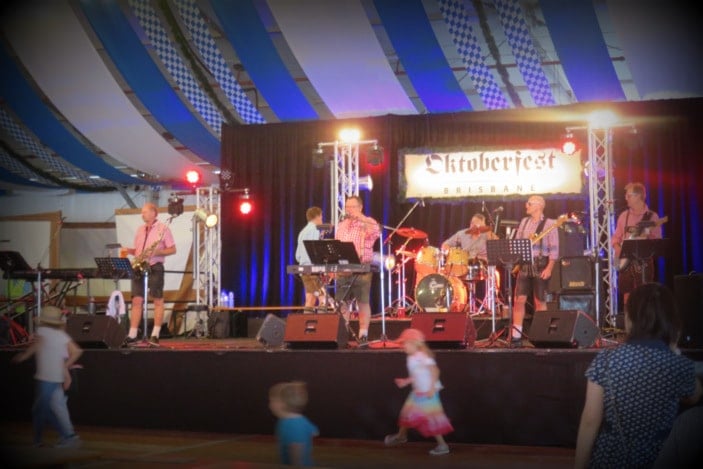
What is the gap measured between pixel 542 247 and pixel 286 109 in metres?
6.75

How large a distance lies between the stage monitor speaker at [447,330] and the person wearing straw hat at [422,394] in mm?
1040

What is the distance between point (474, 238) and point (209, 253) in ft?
15.3

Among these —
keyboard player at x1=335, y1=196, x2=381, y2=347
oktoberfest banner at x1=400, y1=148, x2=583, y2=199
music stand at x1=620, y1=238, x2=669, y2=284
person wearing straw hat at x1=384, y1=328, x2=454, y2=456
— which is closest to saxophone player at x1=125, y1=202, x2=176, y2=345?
keyboard player at x1=335, y1=196, x2=381, y2=347

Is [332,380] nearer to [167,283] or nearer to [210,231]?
[210,231]

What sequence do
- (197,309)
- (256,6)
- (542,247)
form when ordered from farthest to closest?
(197,309)
(256,6)
(542,247)

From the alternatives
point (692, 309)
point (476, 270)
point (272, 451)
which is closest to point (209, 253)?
point (476, 270)

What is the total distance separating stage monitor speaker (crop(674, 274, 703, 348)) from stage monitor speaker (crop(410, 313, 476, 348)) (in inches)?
78.6

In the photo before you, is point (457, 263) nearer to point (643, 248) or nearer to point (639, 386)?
point (643, 248)

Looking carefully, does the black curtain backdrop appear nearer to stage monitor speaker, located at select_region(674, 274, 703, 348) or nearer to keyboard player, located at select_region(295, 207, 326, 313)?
keyboard player, located at select_region(295, 207, 326, 313)

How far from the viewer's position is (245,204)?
49.8ft

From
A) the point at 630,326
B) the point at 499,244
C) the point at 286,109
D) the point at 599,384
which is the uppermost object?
the point at 286,109

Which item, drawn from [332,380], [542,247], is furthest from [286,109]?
[332,380]

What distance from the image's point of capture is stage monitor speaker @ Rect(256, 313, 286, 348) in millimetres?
9695

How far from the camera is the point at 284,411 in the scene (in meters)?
4.84
